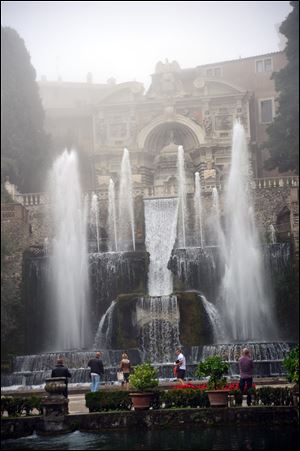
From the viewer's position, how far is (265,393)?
14.1 metres

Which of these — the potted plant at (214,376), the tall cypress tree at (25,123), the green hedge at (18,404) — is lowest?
the green hedge at (18,404)

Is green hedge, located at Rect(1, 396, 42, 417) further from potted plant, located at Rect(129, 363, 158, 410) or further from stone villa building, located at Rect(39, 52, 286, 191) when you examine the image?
stone villa building, located at Rect(39, 52, 286, 191)

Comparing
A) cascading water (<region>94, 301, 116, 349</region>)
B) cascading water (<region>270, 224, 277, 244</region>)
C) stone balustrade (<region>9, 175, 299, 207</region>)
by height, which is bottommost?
cascading water (<region>94, 301, 116, 349</region>)

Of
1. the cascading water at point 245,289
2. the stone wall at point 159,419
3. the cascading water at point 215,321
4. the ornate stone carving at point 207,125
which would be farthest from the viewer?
the ornate stone carving at point 207,125

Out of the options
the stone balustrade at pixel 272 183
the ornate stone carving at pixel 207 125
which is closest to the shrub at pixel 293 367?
the stone balustrade at pixel 272 183

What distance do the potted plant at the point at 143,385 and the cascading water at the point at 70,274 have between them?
47.8 ft

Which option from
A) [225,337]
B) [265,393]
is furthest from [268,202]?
[265,393]

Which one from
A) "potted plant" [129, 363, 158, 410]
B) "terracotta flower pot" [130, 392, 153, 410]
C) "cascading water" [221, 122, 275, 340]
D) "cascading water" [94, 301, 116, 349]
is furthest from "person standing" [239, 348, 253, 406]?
"cascading water" [221, 122, 275, 340]

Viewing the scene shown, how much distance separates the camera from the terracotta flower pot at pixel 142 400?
46.2ft

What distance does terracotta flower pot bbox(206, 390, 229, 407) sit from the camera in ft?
46.0

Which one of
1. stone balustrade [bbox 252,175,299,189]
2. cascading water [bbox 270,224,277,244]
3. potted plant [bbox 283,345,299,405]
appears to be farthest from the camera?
stone balustrade [bbox 252,175,299,189]

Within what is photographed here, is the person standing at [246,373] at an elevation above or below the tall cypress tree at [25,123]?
below

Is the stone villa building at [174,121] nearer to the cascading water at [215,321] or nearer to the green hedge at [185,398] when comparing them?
the cascading water at [215,321]

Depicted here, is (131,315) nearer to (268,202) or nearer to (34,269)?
(34,269)
